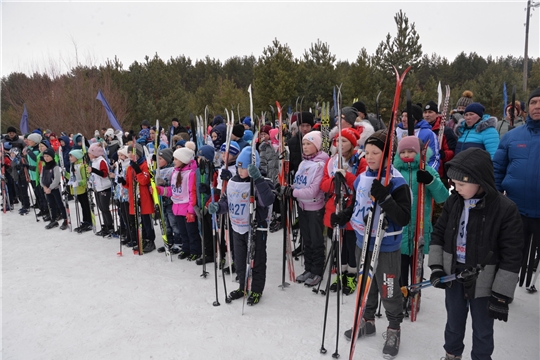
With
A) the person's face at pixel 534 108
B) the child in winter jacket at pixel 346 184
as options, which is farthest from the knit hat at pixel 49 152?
the person's face at pixel 534 108

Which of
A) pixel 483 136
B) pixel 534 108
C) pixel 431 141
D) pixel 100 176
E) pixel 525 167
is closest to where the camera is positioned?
pixel 534 108

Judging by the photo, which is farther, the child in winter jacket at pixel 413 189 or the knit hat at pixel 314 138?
the knit hat at pixel 314 138

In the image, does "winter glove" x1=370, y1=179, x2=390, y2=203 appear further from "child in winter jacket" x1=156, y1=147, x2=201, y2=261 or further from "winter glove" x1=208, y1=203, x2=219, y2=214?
"child in winter jacket" x1=156, y1=147, x2=201, y2=261

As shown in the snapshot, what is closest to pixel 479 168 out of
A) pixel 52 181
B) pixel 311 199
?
pixel 311 199

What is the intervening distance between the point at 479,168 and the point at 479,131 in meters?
2.35

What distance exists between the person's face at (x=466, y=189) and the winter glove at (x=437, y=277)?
0.61 meters

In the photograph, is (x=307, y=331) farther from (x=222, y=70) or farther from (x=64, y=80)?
(x=222, y=70)

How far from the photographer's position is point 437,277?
2688 mm

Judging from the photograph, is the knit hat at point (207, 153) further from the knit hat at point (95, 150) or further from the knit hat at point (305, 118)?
the knit hat at point (95, 150)

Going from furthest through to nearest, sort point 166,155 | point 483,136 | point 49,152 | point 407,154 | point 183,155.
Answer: point 49,152
point 166,155
point 183,155
point 483,136
point 407,154

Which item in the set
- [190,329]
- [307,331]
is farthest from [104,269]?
[307,331]

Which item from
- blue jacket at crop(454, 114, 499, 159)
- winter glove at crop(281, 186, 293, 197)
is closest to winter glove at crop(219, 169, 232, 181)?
winter glove at crop(281, 186, 293, 197)

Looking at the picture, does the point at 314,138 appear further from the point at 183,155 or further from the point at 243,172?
the point at 183,155

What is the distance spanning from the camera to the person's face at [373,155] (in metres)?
3.03
